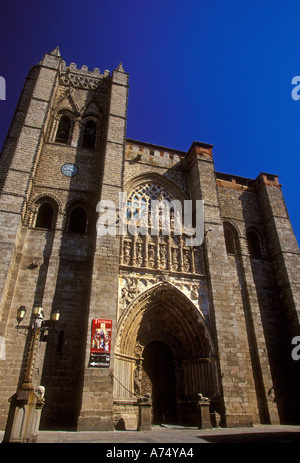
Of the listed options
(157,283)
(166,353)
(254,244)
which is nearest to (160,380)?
(166,353)

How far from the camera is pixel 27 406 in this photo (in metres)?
5.34

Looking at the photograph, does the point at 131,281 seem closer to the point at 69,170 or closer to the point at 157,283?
the point at 157,283

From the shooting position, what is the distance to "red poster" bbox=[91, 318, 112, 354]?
8.94m

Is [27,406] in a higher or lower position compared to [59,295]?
lower

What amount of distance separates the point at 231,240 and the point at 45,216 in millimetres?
8349

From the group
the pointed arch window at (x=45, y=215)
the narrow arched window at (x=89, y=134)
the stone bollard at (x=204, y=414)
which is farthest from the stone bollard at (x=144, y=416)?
the narrow arched window at (x=89, y=134)

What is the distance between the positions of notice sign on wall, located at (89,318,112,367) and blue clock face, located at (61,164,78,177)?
21.8 ft

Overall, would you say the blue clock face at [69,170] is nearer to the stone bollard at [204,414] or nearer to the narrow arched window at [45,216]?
the narrow arched window at [45,216]

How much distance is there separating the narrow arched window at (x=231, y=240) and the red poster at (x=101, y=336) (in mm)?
7047

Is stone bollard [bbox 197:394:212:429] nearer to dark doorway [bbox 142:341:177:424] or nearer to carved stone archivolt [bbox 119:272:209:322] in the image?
dark doorway [bbox 142:341:177:424]

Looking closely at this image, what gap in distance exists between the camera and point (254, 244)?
14.7 m
